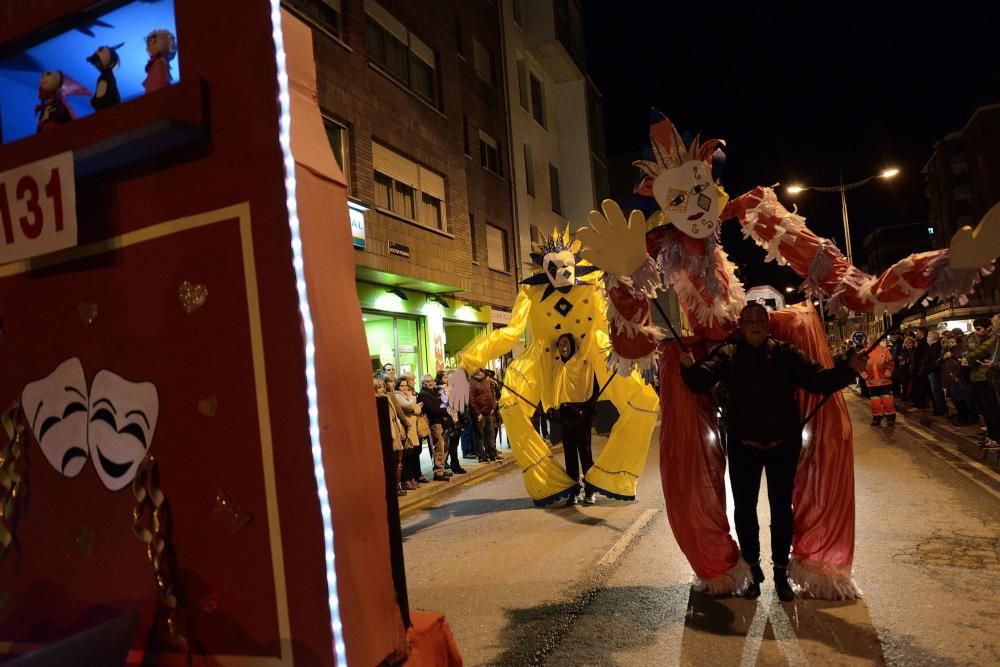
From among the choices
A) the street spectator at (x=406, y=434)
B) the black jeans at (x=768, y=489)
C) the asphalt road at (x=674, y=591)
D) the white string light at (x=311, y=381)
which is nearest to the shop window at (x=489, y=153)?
the street spectator at (x=406, y=434)

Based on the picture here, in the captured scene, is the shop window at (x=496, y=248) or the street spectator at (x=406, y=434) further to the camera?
the shop window at (x=496, y=248)

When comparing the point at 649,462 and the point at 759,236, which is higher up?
the point at 759,236

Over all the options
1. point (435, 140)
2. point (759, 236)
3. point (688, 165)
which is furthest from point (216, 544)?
point (435, 140)

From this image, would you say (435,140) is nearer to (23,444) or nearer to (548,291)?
(548,291)

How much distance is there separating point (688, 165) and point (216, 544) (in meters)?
3.55

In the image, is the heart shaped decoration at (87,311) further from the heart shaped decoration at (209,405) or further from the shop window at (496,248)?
the shop window at (496,248)

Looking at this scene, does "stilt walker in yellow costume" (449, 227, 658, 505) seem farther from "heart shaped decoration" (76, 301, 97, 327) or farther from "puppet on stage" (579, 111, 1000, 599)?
"heart shaped decoration" (76, 301, 97, 327)

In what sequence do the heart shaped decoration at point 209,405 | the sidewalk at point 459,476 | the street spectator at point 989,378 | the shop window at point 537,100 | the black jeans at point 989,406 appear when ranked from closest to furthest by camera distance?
the heart shaped decoration at point 209,405 → the street spectator at point 989,378 → the black jeans at point 989,406 → the sidewalk at point 459,476 → the shop window at point 537,100

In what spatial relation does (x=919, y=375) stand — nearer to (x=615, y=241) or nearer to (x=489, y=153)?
(x=489, y=153)

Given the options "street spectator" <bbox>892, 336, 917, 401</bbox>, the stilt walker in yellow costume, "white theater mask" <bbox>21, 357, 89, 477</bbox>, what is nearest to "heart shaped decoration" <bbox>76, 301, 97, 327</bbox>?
"white theater mask" <bbox>21, 357, 89, 477</bbox>

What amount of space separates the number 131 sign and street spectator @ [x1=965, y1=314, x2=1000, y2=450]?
381 inches

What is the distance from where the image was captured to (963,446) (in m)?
10.6

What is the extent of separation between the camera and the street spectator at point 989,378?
28.9ft

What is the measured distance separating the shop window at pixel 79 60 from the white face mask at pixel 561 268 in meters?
4.84
